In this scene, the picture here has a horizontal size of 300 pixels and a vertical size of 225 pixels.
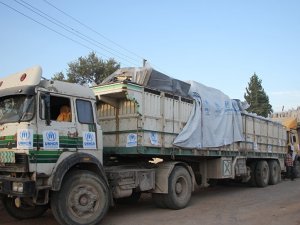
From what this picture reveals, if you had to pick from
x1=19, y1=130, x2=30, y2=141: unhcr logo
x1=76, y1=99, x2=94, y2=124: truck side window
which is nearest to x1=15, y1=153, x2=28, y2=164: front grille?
x1=19, y1=130, x2=30, y2=141: unhcr logo

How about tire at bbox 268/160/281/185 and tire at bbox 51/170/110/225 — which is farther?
tire at bbox 268/160/281/185

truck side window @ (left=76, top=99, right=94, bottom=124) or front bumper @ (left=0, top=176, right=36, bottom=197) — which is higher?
truck side window @ (left=76, top=99, right=94, bottom=124)

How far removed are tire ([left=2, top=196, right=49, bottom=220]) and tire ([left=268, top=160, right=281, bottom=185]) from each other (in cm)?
1111

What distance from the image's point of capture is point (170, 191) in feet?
33.9

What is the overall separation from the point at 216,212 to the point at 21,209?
4711 millimetres

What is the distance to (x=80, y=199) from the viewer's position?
7.83 meters

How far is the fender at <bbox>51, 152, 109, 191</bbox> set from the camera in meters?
7.37

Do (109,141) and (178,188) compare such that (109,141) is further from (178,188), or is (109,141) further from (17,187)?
(17,187)

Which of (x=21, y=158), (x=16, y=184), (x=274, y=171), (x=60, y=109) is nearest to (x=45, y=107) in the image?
(x=60, y=109)

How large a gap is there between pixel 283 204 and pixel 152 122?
4.60m

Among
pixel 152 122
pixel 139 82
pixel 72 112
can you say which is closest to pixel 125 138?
pixel 152 122

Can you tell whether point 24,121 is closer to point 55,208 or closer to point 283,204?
point 55,208

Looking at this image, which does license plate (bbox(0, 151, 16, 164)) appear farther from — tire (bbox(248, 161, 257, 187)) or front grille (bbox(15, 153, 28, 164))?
tire (bbox(248, 161, 257, 187))

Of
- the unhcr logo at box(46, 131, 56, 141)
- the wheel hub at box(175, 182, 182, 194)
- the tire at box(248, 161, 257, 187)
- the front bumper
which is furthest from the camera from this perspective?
the tire at box(248, 161, 257, 187)
